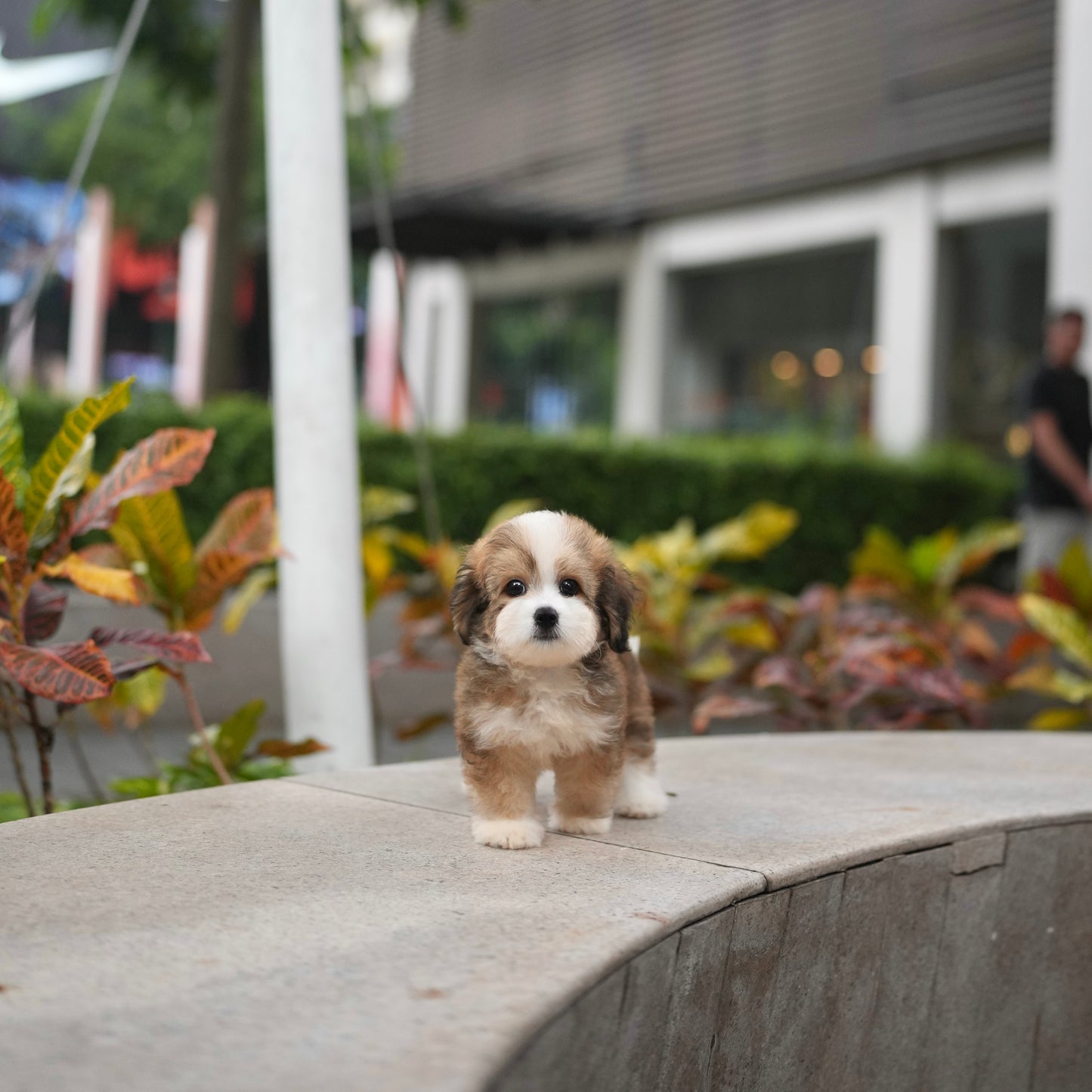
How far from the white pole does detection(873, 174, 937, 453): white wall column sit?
387 inches

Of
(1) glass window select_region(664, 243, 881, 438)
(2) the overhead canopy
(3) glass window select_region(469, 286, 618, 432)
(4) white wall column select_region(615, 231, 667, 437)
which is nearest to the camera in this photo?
(1) glass window select_region(664, 243, 881, 438)

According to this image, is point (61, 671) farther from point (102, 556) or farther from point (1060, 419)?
point (1060, 419)

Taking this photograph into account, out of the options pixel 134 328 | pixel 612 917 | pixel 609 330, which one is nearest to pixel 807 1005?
pixel 612 917

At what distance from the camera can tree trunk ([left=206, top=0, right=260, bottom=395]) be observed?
9797 millimetres

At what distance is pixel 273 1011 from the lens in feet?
6.22

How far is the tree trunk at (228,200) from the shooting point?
32.1 feet

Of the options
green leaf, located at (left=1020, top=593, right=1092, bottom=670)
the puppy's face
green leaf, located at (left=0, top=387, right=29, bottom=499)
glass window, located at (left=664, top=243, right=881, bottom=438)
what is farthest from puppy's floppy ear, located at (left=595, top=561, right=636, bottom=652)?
glass window, located at (left=664, top=243, right=881, bottom=438)

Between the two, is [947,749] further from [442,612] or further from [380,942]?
[380,942]

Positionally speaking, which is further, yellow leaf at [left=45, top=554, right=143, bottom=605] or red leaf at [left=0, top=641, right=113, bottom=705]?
yellow leaf at [left=45, top=554, right=143, bottom=605]

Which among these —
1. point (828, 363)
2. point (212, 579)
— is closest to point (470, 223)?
point (828, 363)

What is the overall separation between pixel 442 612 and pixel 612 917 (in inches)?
153

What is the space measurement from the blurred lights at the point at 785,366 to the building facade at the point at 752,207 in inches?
1.1

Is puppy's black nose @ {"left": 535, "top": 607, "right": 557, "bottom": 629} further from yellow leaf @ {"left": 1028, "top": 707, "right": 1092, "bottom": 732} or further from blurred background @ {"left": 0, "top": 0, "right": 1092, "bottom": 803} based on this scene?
yellow leaf @ {"left": 1028, "top": 707, "right": 1092, "bottom": 732}

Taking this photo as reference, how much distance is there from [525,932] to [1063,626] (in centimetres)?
410
